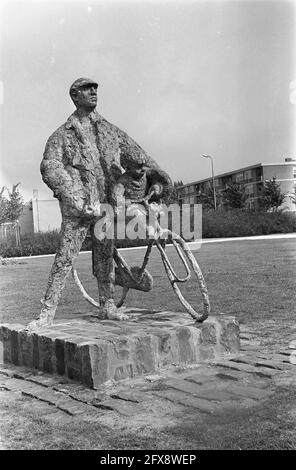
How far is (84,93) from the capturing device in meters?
5.61

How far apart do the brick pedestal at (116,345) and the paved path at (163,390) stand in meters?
0.11

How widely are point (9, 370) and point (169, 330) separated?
1.50 m

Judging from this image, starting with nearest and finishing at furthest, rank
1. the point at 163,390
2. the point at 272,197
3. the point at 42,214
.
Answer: the point at 163,390, the point at 42,214, the point at 272,197

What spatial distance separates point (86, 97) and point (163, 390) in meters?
2.84

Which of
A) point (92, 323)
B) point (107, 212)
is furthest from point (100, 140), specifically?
point (92, 323)

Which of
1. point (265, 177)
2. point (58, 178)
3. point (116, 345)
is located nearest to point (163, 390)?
point (116, 345)

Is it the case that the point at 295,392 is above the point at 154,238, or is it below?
below

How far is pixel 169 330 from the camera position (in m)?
5.17

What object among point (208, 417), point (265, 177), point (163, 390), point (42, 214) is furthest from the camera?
point (265, 177)

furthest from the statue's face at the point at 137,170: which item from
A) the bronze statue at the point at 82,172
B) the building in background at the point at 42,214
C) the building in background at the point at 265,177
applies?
the building in background at the point at 265,177

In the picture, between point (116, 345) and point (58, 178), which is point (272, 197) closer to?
point (58, 178)

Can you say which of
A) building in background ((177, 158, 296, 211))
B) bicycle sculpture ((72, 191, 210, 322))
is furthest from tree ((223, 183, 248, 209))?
bicycle sculpture ((72, 191, 210, 322))

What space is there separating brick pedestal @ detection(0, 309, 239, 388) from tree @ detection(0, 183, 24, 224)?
67.3ft
